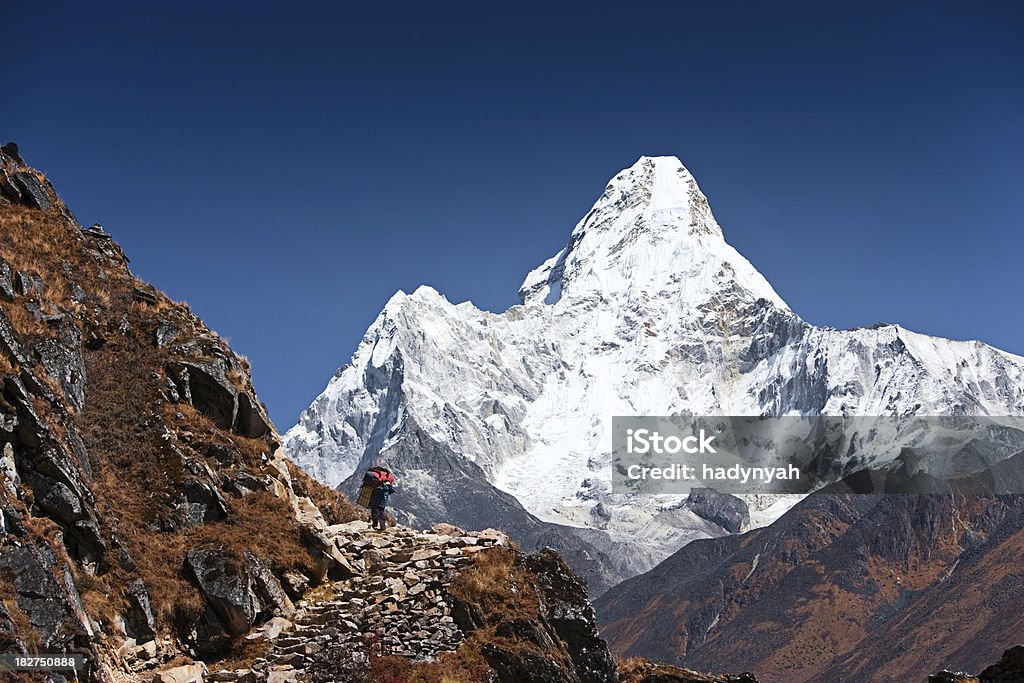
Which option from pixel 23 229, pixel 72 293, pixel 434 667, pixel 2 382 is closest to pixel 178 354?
pixel 72 293

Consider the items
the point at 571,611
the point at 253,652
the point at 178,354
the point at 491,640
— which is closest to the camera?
the point at 253,652

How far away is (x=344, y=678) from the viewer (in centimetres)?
2650

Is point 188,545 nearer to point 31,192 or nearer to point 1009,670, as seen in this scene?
point 31,192

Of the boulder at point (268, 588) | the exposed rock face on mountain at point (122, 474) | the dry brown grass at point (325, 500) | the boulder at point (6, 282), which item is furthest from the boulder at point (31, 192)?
the boulder at point (268, 588)

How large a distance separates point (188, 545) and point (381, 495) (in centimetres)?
840

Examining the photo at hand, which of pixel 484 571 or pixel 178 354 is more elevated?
pixel 178 354

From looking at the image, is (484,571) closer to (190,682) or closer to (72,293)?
(190,682)

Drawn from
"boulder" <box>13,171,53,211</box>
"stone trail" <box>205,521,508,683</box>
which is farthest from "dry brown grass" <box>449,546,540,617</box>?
"boulder" <box>13,171,53,211</box>

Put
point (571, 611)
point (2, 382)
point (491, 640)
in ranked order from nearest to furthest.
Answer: point (2, 382) < point (491, 640) < point (571, 611)

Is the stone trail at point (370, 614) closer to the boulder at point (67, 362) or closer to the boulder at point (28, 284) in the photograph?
the boulder at point (67, 362)

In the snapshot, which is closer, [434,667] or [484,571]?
[434,667]

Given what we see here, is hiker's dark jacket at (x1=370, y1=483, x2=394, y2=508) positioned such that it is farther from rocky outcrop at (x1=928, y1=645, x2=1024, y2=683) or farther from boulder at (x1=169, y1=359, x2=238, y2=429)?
rocky outcrop at (x1=928, y1=645, x2=1024, y2=683)

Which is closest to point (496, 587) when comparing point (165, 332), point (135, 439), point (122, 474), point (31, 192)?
point (122, 474)

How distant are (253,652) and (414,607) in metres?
4.26
